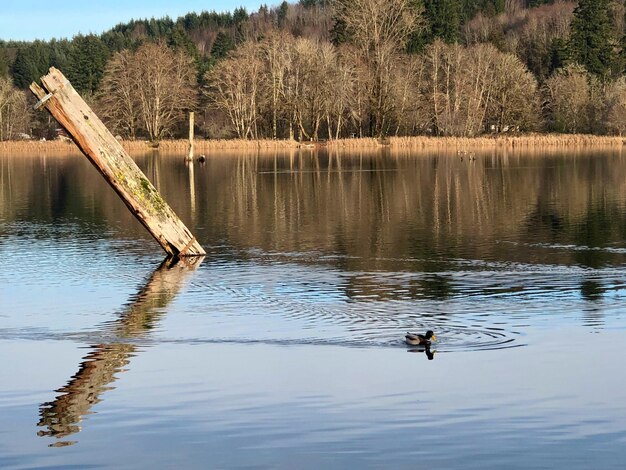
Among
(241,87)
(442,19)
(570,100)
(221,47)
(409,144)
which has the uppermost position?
(442,19)

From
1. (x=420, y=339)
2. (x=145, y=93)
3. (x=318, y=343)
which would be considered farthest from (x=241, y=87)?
(x=420, y=339)

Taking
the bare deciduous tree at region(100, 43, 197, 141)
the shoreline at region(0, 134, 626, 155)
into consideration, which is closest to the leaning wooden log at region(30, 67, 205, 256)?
the shoreline at region(0, 134, 626, 155)

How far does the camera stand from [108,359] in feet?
53.8

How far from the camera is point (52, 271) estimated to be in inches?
1016

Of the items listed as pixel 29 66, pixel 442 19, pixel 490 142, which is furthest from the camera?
pixel 29 66

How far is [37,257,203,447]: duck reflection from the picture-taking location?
1325cm

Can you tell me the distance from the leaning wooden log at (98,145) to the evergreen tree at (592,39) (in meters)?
110

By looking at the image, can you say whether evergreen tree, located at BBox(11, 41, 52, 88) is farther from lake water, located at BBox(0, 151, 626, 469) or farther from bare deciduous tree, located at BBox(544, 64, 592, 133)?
lake water, located at BBox(0, 151, 626, 469)

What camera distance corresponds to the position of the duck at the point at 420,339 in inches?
645

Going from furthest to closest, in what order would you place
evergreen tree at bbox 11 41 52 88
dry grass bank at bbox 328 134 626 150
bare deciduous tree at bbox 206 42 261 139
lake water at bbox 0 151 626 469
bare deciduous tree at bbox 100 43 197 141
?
evergreen tree at bbox 11 41 52 88 → bare deciduous tree at bbox 100 43 197 141 → bare deciduous tree at bbox 206 42 261 139 → dry grass bank at bbox 328 134 626 150 → lake water at bbox 0 151 626 469

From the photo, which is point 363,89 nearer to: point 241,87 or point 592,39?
point 241,87

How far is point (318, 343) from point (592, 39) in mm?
119934

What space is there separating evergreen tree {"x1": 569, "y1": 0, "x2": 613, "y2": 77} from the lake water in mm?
95664

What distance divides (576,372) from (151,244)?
18063 mm
